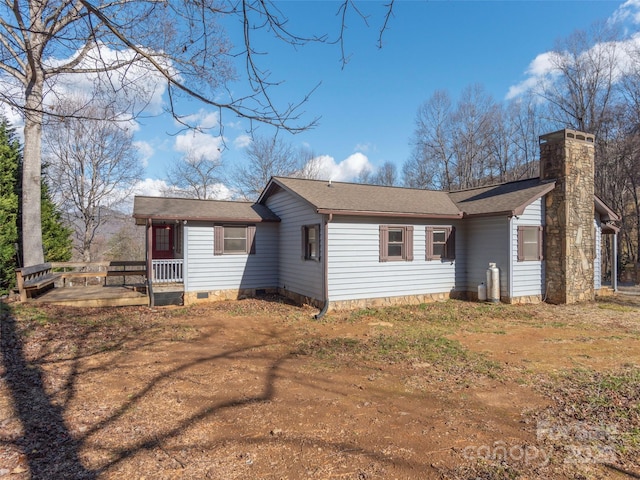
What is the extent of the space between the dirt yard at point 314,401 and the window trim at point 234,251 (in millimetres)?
4131

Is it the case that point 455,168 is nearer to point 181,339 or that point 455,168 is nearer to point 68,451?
point 181,339

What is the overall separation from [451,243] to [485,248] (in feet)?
3.61

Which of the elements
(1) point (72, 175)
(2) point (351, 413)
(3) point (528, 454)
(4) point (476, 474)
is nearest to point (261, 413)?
(2) point (351, 413)

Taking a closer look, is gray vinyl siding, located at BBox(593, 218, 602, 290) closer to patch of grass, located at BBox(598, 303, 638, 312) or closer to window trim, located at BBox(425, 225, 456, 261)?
patch of grass, located at BBox(598, 303, 638, 312)

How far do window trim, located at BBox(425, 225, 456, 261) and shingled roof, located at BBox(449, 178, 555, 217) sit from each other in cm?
82

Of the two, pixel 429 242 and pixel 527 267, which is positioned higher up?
pixel 429 242

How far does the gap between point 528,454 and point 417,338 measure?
14.9 ft

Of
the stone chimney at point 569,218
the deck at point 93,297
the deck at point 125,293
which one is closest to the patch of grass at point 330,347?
the deck at point 125,293

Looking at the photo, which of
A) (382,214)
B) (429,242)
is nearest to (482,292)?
(429,242)

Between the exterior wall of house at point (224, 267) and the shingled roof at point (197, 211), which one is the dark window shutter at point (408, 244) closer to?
the shingled roof at point (197, 211)

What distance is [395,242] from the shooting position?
11844mm

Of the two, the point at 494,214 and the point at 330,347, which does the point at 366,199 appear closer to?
the point at 494,214

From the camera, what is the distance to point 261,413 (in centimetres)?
426

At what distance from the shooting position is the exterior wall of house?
39.9ft
